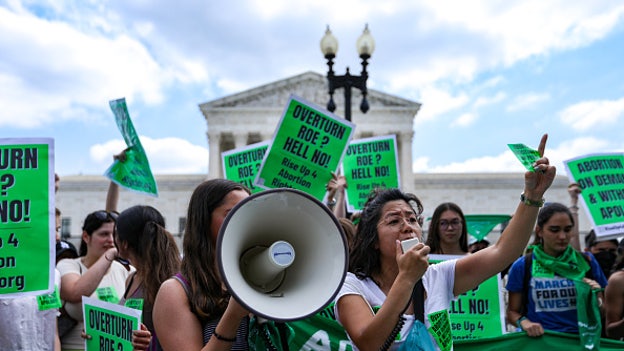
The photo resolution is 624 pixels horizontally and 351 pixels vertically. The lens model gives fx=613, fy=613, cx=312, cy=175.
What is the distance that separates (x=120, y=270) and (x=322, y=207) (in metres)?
3.08

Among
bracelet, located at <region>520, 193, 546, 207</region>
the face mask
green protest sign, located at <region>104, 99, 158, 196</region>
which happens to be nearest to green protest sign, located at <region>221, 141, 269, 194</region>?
green protest sign, located at <region>104, 99, 158, 196</region>

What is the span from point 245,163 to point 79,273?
10.2 ft

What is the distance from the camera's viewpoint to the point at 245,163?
7105mm

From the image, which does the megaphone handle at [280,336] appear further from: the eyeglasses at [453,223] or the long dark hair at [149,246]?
the eyeglasses at [453,223]

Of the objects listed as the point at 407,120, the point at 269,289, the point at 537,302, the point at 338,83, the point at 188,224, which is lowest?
the point at 537,302

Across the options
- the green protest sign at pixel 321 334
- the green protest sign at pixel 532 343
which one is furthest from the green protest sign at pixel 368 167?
the green protest sign at pixel 321 334

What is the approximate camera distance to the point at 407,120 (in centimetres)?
5372

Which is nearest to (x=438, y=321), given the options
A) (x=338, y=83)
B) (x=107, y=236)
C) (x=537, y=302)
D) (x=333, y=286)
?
(x=333, y=286)

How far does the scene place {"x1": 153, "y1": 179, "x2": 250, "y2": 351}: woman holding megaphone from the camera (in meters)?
2.05

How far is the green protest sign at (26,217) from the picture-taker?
3.30m

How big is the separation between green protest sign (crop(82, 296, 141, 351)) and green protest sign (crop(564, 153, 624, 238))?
4.43m

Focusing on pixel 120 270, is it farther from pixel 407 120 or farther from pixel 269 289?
pixel 407 120

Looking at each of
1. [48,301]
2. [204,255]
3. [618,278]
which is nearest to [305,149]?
[618,278]

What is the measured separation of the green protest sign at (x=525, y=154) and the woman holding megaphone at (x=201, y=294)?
117 cm
